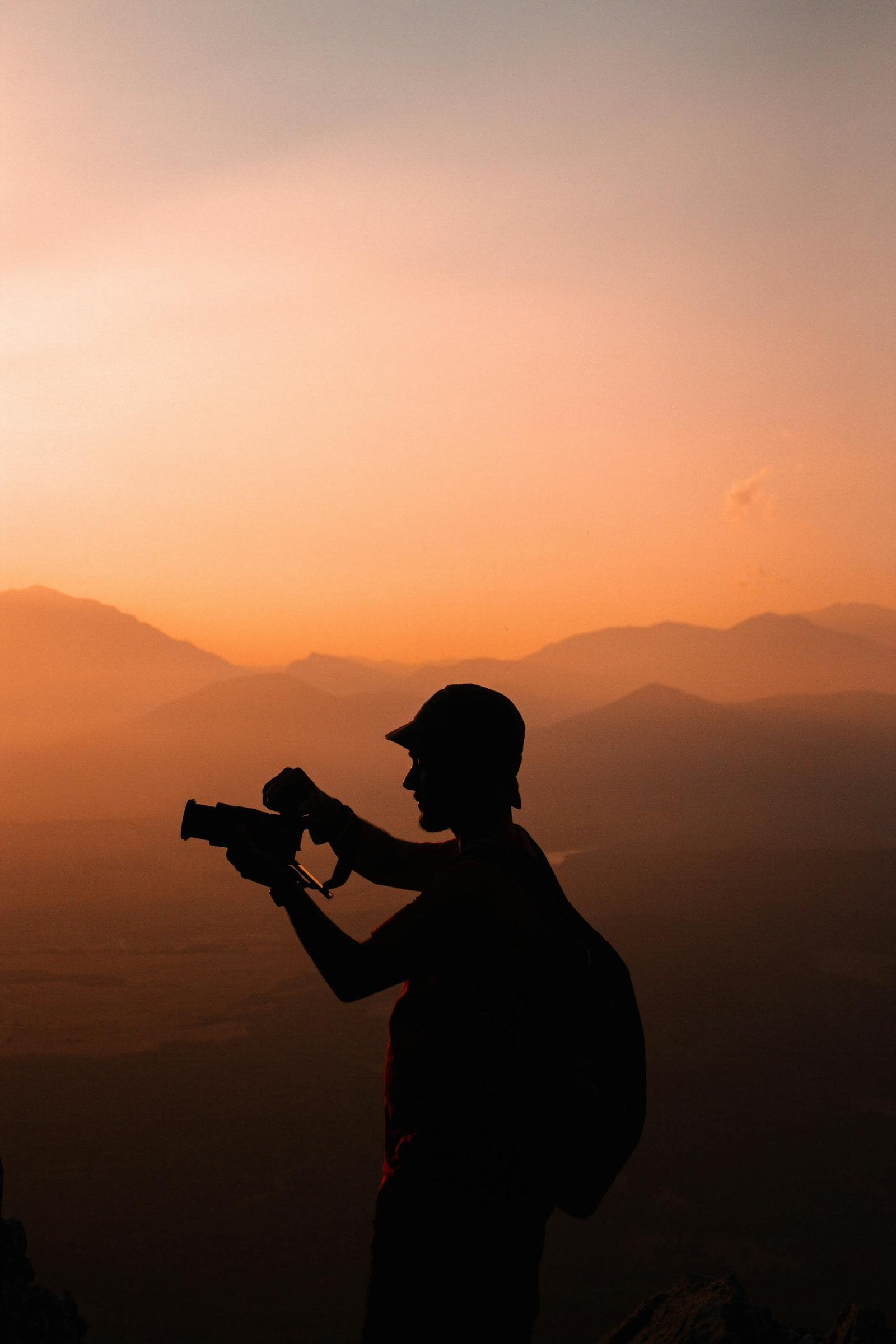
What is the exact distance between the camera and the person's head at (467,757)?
279 cm

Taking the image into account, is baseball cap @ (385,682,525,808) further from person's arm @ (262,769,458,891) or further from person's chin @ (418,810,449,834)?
person's arm @ (262,769,458,891)

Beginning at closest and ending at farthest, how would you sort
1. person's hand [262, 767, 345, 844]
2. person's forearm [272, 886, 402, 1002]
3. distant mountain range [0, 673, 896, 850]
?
person's forearm [272, 886, 402, 1002], person's hand [262, 767, 345, 844], distant mountain range [0, 673, 896, 850]

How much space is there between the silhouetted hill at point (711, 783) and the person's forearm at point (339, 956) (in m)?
119

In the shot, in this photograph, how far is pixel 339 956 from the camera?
98.1 inches

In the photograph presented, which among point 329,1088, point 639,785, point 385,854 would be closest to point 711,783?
point 639,785

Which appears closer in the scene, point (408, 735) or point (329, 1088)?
point (408, 735)

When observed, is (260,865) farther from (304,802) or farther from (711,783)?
(711,783)

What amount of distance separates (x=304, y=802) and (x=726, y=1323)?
3.85 metres

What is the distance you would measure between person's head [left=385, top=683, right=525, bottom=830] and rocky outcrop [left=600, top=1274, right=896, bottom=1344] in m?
3.78

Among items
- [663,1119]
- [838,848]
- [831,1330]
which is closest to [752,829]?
[838,848]

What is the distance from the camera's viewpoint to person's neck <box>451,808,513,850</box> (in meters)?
2.79

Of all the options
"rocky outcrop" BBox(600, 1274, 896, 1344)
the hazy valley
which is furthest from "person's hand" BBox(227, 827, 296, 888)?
the hazy valley

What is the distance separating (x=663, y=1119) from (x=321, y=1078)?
57.3 feet

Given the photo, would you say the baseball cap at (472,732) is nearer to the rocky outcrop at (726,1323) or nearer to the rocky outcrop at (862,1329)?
the rocky outcrop at (726,1323)
